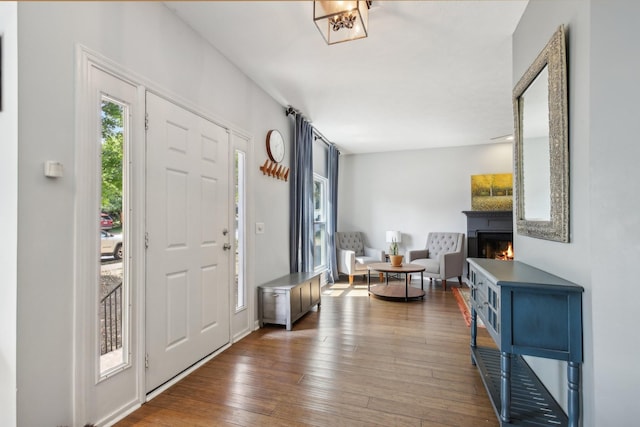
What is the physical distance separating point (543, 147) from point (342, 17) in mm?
1362

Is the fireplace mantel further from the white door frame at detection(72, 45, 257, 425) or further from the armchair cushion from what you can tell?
the white door frame at detection(72, 45, 257, 425)

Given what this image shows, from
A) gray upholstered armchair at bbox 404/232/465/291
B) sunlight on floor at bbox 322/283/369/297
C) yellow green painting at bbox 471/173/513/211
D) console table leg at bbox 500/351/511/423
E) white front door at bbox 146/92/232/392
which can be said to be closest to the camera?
console table leg at bbox 500/351/511/423

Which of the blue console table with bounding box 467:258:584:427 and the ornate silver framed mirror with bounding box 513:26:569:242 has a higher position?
the ornate silver framed mirror with bounding box 513:26:569:242

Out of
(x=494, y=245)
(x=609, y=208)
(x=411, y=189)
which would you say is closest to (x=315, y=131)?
(x=411, y=189)

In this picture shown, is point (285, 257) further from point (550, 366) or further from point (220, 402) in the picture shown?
point (550, 366)

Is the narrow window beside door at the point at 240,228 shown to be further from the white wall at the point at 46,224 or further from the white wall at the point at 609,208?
the white wall at the point at 609,208

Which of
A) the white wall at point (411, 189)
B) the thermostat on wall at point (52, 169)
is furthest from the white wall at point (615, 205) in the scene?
the white wall at point (411, 189)

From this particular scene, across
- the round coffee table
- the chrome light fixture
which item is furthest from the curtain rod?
the round coffee table

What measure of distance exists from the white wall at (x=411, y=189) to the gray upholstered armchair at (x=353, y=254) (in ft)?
1.09

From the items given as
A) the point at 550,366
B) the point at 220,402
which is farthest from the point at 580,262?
the point at 220,402

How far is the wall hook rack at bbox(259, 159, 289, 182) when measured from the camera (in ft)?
11.5

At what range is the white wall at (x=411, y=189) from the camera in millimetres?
5969

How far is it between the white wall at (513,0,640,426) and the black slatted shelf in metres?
0.25

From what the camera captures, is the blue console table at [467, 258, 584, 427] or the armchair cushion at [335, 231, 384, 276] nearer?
the blue console table at [467, 258, 584, 427]
